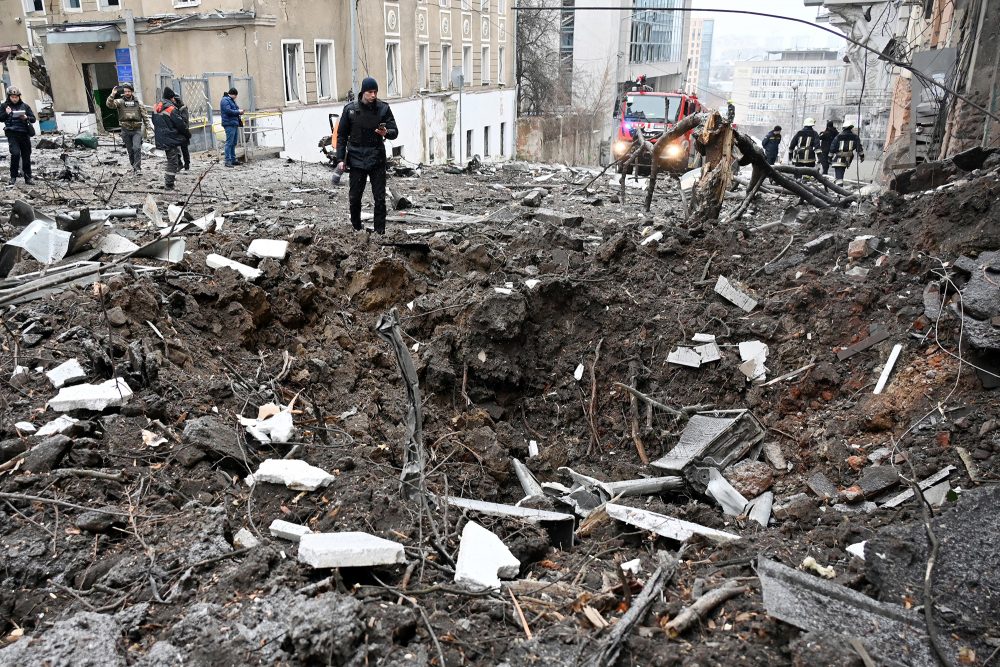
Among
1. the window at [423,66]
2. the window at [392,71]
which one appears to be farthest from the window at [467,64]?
the window at [392,71]

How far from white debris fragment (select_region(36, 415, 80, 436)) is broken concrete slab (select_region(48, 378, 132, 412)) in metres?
0.10

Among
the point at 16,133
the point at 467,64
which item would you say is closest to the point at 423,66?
the point at 467,64

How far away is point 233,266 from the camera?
635 centimetres

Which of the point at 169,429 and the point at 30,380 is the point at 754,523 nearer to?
the point at 169,429

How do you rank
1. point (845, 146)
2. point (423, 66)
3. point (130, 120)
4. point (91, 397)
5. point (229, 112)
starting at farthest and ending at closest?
point (423, 66), point (845, 146), point (229, 112), point (130, 120), point (91, 397)

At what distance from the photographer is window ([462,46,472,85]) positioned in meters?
30.4

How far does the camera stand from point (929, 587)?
114 inches

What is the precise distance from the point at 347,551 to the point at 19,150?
12249mm

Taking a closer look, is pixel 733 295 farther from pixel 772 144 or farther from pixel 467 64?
pixel 467 64

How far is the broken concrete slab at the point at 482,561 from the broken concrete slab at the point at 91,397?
223 centimetres

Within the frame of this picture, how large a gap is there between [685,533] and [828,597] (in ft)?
3.27

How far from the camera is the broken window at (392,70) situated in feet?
80.7

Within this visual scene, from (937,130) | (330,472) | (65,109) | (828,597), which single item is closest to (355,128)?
(330,472)

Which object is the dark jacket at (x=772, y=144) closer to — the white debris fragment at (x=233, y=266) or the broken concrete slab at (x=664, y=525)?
the white debris fragment at (x=233, y=266)
